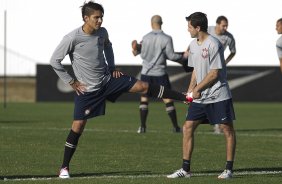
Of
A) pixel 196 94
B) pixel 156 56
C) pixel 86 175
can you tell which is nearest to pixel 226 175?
pixel 196 94

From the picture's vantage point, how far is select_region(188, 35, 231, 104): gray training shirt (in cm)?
1262

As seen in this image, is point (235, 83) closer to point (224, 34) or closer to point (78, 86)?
point (224, 34)

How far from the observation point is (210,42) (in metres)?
12.6

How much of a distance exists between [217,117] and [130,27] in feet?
85.5

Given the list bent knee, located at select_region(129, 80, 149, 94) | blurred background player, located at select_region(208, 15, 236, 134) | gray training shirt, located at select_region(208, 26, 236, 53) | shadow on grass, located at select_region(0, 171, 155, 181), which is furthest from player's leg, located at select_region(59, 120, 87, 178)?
gray training shirt, located at select_region(208, 26, 236, 53)

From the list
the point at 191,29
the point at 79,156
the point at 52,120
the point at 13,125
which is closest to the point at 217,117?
the point at 191,29

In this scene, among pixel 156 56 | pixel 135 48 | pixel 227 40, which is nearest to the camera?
pixel 227 40

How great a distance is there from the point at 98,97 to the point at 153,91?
748 mm

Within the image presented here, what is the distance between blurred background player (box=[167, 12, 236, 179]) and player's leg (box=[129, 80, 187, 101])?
28 centimetres

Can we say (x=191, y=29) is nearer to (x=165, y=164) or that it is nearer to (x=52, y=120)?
(x=165, y=164)

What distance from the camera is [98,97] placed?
1302cm

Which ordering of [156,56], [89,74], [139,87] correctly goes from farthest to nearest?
[156,56], [139,87], [89,74]

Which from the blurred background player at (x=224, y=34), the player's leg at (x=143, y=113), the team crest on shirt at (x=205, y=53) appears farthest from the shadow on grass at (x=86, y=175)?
the player's leg at (x=143, y=113)

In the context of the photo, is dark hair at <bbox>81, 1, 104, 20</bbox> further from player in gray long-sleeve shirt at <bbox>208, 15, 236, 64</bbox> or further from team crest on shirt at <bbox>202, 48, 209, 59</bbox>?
player in gray long-sleeve shirt at <bbox>208, 15, 236, 64</bbox>
